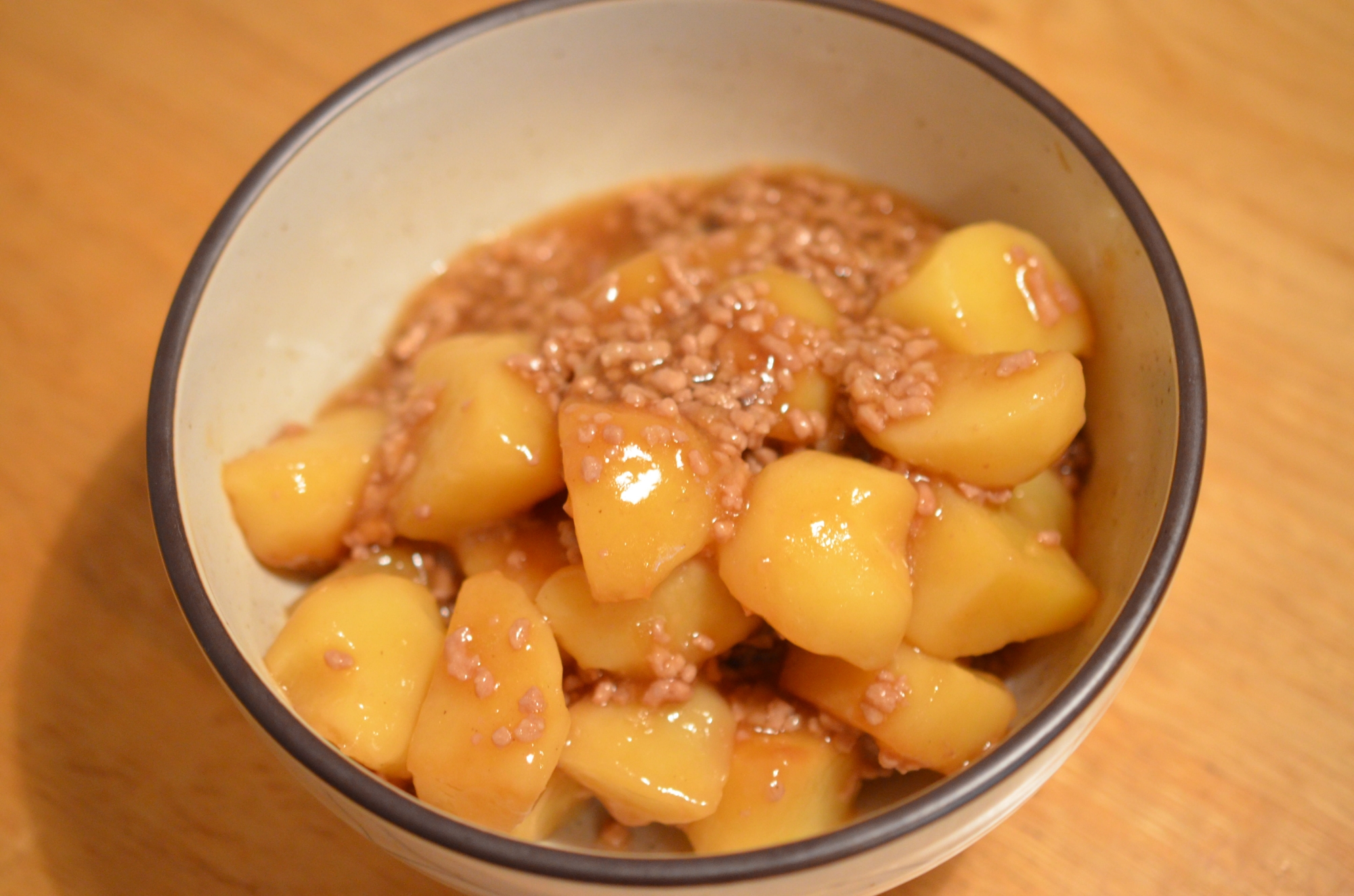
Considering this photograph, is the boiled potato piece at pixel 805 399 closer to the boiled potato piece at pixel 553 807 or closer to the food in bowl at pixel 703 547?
the food in bowl at pixel 703 547

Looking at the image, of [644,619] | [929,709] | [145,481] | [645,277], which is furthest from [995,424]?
[145,481]

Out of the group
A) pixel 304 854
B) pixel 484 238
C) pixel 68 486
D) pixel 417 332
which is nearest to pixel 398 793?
pixel 304 854

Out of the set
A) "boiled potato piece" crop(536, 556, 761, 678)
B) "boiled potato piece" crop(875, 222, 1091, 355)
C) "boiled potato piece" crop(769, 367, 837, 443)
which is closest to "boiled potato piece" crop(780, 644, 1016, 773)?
"boiled potato piece" crop(536, 556, 761, 678)

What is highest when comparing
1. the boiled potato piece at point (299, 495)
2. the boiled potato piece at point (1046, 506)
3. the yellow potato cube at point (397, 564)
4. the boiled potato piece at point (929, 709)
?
the boiled potato piece at point (299, 495)

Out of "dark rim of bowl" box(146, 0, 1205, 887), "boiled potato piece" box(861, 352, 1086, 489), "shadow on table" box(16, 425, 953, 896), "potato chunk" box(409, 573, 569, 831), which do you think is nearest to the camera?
"dark rim of bowl" box(146, 0, 1205, 887)

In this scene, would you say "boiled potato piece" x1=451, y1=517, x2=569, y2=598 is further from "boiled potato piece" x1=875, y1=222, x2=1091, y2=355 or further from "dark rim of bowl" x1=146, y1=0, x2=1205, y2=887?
"boiled potato piece" x1=875, y1=222, x2=1091, y2=355

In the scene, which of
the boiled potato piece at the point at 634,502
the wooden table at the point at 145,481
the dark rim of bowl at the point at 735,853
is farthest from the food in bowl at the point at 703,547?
the wooden table at the point at 145,481
